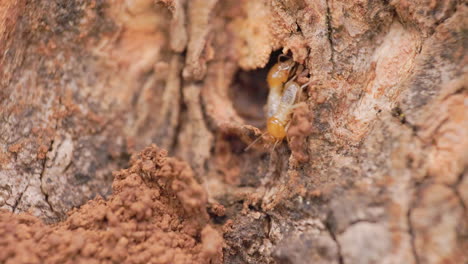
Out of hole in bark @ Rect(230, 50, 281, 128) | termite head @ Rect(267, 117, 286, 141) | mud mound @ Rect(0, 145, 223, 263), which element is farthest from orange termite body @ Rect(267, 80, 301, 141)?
mud mound @ Rect(0, 145, 223, 263)

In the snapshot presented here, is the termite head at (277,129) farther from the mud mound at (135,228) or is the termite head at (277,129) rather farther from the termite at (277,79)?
the mud mound at (135,228)

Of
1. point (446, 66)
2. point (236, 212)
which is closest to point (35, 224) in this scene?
point (236, 212)

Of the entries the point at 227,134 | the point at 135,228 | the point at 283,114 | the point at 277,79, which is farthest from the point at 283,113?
the point at 135,228

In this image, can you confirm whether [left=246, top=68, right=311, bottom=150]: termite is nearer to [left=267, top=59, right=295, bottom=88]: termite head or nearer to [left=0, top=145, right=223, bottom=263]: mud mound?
[left=267, top=59, right=295, bottom=88]: termite head

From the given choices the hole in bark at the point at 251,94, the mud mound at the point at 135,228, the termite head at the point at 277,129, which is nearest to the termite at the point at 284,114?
the termite head at the point at 277,129

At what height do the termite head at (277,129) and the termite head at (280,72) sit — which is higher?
the termite head at (280,72)

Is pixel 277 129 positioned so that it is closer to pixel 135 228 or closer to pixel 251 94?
pixel 251 94

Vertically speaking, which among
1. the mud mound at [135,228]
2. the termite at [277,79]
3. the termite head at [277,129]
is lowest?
the mud mound at [135,228]
